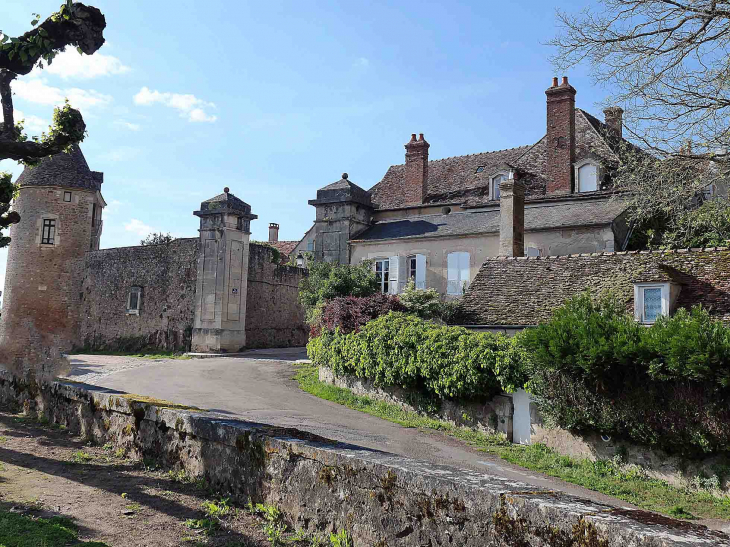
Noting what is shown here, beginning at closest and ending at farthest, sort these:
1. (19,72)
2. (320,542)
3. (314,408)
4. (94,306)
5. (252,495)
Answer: (320,542)
(252,495)
(19,72)
(314,408)
(94,306)

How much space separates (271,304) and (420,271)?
23.6 ft

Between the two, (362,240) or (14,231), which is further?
(14,231)

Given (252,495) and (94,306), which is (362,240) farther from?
(252,495)

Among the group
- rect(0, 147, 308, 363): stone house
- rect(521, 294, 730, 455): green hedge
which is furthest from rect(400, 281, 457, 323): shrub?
rect(0, 147, 308, 363): stone house

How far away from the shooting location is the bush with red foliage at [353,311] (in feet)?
53.0

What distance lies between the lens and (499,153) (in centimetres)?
2873

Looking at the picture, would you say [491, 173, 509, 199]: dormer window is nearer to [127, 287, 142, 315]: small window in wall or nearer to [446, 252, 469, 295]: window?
[446, 252, 469, 295]: window

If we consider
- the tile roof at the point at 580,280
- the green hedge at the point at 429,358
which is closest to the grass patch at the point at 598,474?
the green hedge at the point at 429,358

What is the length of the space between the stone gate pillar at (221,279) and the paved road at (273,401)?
2.29 m

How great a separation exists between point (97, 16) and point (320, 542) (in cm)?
764

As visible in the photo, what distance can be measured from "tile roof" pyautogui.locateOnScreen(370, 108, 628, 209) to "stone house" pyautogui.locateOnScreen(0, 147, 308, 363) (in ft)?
20.9

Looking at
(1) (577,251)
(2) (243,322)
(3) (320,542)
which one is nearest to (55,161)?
(2) (243,322)

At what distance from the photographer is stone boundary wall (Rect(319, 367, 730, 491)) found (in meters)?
9.38

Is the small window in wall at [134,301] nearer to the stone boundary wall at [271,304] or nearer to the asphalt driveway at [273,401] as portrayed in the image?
the asphalt driveway at [273,401]
